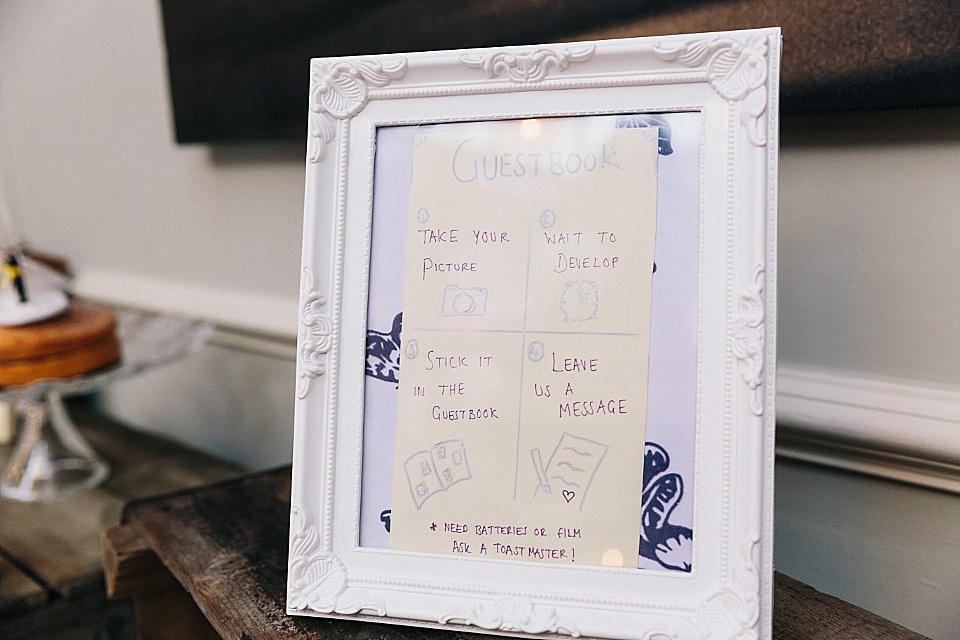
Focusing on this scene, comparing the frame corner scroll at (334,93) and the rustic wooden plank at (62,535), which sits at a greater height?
the frame corner scroll at (334,93)

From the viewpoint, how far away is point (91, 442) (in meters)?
1.25

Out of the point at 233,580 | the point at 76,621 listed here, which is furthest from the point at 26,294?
the point at 233,580

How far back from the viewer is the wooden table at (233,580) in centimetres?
52

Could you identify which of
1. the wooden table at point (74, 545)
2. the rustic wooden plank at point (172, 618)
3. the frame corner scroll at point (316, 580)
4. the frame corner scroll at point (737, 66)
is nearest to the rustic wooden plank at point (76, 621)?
the wooden table at point (74, 545)

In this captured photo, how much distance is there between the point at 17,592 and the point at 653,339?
72cm

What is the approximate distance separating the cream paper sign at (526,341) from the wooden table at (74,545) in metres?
0.50

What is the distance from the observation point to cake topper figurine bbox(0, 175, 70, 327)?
3.09 feet

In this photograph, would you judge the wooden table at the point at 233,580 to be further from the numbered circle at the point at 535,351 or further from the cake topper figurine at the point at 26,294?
the cake topper figurine at the point at 26,294

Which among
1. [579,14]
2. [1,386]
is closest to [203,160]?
[1,386]

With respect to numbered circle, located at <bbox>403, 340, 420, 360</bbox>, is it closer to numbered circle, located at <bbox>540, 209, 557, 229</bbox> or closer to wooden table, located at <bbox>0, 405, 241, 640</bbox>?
numbered circle, located at <bbox>540, 209, 557, 229</bbox>

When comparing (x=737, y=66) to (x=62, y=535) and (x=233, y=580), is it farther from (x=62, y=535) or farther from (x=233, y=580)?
(x=62, y=535)

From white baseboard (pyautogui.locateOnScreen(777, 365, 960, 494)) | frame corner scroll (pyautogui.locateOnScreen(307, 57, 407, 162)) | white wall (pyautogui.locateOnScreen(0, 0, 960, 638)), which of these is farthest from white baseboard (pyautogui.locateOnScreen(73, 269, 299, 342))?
white baseboard (pyautogui.locateOnScreen(777, 365, 960, 494))

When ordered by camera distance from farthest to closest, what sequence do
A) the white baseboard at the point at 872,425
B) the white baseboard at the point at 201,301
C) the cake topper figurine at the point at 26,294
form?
the white baseboard at the point at 201,301 < the cake topper figurine at the point at 26,294 < the white baseboard at the point at 872,425

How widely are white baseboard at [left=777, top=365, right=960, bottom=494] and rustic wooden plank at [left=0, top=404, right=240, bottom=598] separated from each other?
29.6 inches
